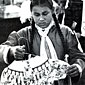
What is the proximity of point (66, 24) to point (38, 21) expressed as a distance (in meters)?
0.25

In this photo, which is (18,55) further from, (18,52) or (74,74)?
(74,74)

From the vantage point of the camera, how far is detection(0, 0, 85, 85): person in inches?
97.4

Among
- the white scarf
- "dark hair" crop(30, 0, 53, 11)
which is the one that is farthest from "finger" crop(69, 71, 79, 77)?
"dark hair" crop(30, 0, 53, 11)

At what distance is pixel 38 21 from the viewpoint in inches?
96.6

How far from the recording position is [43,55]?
2488 millimetres

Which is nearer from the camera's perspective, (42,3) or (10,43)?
(42,3)

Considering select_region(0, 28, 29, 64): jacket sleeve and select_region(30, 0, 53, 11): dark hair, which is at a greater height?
select_region(30, 0, 53, 11): dark hair

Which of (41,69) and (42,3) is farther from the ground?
(42,3)

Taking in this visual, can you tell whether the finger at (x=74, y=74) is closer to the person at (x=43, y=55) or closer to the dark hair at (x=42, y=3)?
the person at (x=43, y=55)

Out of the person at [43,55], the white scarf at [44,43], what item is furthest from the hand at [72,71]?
the white scarf at [44,43]

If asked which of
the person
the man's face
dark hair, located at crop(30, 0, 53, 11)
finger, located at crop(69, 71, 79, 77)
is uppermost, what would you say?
dark hair, located at crop(30, 0, 53, 11)

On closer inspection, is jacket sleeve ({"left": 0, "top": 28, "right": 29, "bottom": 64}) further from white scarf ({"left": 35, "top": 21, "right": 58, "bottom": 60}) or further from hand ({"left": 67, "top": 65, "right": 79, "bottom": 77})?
hand ({"left": 67, "top": 65, "right": 79, "bottom": 77})

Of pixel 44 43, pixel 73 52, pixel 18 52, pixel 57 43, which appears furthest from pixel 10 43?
pixel 73 52

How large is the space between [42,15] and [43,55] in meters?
0.35
